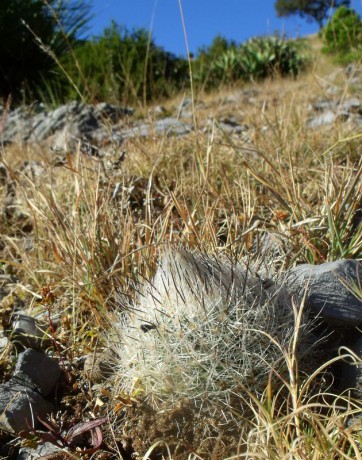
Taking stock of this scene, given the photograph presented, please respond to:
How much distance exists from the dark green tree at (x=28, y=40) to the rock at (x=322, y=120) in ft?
17.8

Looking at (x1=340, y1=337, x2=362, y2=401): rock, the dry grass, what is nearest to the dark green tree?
the dry grass

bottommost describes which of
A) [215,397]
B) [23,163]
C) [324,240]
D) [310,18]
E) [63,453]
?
[63,453]

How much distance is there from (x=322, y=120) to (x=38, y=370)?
3.63 m

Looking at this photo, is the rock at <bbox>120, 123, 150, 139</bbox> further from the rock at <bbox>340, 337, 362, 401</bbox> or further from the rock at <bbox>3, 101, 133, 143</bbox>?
the rock at <bbox>340, 337, 362, 401</bbox>

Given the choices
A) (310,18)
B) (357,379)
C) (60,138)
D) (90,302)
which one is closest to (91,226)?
(90,302)

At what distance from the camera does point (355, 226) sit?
2918 millimetres

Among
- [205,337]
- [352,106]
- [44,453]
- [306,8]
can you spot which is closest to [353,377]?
[205,337]

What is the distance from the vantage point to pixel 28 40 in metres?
9.85

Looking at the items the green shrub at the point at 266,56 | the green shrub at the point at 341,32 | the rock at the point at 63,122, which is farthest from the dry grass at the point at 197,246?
the green shrub at the point at 266,56

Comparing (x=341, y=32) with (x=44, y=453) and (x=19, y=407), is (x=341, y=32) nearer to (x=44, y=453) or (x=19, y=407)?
(x=19, y=407)

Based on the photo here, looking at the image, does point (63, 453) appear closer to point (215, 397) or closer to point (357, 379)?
point (215, 397)

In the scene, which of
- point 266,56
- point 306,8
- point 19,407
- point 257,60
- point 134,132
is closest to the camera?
point 19,407

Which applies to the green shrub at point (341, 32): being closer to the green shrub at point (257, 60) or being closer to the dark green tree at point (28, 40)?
the green shrub at point (257, 60)

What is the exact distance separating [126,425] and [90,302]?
71cm
